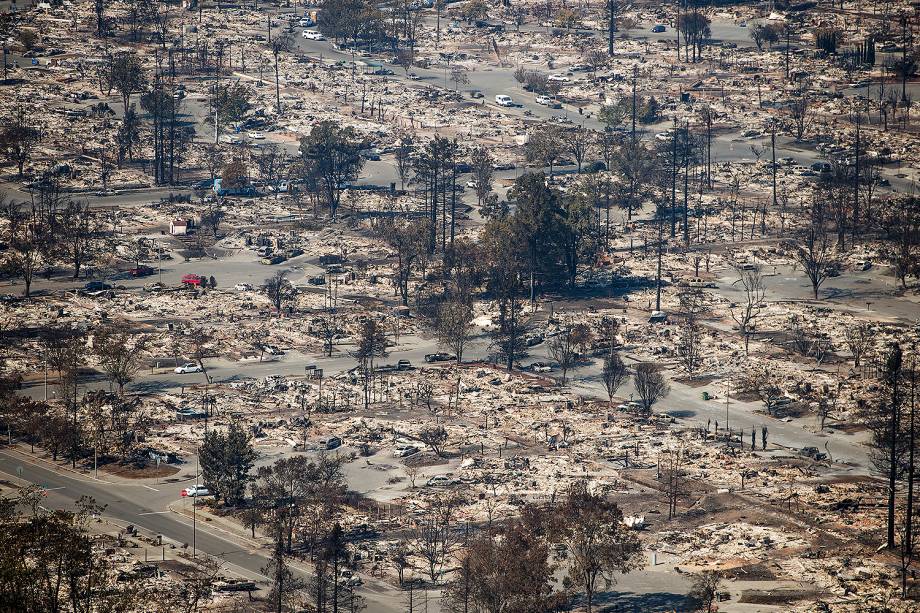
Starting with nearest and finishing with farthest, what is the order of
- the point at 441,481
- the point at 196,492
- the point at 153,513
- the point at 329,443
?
the point at 153,513 → the point at 196,492 → the point at 441,481 → the point at 329,443

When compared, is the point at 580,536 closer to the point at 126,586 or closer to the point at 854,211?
the point at 126,586

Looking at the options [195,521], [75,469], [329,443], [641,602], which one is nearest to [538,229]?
[329,443]

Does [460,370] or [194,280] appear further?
[194,280]

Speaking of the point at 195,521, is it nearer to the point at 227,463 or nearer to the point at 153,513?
the point at 153,513

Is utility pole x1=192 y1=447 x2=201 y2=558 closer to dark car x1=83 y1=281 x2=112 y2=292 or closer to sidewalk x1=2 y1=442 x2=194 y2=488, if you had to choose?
sidewalk x1=2 y1=442 x2=194 y2=488

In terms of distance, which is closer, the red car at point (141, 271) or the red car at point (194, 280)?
the red car at point (194, 280)

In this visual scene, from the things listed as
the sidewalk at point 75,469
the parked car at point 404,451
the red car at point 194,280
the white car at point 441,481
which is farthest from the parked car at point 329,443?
the red car at point 194,280

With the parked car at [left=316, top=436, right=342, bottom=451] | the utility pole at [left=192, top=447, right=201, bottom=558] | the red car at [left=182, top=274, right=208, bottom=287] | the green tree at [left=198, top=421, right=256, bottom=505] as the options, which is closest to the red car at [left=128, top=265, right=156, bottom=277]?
the red car at [left=182, top=274, right=208, bottom=287]

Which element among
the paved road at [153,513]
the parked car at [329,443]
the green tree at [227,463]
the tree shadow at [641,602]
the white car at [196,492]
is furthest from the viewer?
the parked car at [329,443]

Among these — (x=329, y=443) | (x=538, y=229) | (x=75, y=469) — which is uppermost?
(x=538, y=229)

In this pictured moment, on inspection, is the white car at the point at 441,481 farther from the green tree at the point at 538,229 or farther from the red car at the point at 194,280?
the red car at the point at 194,280
